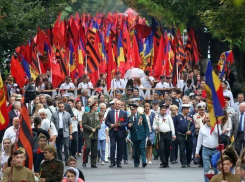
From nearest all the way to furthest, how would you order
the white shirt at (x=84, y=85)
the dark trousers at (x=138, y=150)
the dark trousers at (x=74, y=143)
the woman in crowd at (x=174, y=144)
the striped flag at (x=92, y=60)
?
the dark trousers at (x=138, y=150)
the woman in crowd at (x=174, y=144)
the dark trousers at (x=74, y=143)
the white shirt at (x=84, y=85)
the striped flag at (x=92, y=60)

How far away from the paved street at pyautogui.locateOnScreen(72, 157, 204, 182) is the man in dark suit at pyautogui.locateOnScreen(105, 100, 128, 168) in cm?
39

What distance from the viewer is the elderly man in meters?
21.1

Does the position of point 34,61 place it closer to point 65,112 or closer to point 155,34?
point 155,34

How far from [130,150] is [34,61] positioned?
1055 cm

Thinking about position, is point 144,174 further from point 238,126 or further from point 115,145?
point 238,126

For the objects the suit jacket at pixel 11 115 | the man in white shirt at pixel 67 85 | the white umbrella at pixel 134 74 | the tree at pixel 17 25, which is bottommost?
the suit jacket at pixel 11 115

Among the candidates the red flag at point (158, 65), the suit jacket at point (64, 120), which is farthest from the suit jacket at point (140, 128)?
the red flag at point (158, 65)

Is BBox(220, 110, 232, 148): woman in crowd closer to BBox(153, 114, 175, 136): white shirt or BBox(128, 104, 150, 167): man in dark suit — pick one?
BBox(153, 114, 175, 136): white shirt

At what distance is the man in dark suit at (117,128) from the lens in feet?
69.0

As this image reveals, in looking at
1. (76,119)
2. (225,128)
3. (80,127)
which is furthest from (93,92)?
(225,128)

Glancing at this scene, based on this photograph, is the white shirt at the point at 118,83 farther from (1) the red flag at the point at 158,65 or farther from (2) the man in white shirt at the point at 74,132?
(2) the man in white shirt at the point at 74,132

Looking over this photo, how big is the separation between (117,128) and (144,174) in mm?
1793

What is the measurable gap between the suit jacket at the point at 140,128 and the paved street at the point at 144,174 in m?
0.71

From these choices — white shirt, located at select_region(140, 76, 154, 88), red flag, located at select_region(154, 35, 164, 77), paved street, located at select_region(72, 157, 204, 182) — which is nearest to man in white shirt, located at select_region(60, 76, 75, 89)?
white shirt, located at select_region(140, 76, 154, 88)
